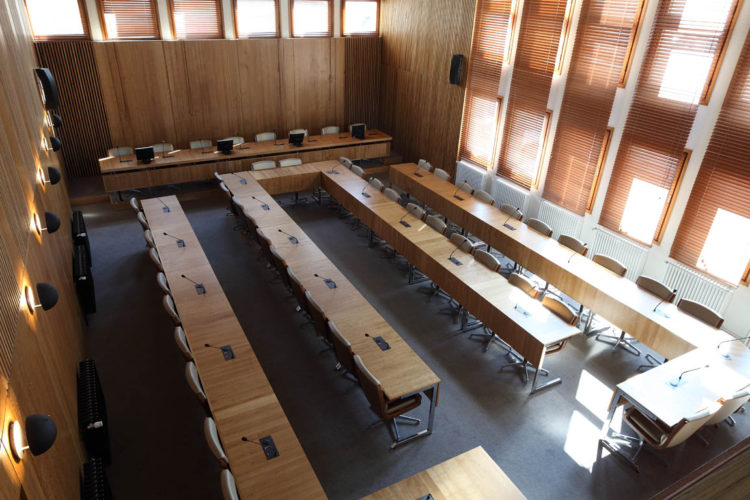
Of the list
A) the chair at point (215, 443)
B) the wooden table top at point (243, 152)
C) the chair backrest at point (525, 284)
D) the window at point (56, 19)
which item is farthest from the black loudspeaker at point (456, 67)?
the chair at point (215, 443)

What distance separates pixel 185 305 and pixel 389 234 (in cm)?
393

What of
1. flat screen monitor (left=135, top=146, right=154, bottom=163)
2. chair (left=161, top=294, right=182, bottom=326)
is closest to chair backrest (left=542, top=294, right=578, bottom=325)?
chair (left=161, top=294, right=182, bottom=326)

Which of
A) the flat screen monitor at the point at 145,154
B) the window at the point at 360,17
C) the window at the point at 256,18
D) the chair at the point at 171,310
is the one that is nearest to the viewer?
the chair at the point at 171,310

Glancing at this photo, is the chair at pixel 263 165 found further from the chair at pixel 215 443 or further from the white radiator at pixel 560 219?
the chair at pixel 215 443

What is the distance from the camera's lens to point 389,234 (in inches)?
364

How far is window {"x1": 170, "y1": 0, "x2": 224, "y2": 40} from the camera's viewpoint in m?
11.7

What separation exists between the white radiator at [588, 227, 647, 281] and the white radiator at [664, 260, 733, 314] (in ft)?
1.58

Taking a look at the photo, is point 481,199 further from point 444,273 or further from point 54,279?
point 54,279

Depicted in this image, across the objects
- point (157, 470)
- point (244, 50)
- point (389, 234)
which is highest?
point (244, 50)

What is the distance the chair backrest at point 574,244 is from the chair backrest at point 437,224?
1.98 metres

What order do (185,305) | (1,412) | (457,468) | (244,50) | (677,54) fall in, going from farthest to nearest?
(244,50) < (677,54) < (185,305) < (457,468) < (1,412)

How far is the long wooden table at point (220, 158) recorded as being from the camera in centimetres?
1109

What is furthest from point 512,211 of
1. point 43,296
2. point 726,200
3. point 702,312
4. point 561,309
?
point 43,296

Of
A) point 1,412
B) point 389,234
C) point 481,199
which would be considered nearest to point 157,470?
point 1,412
